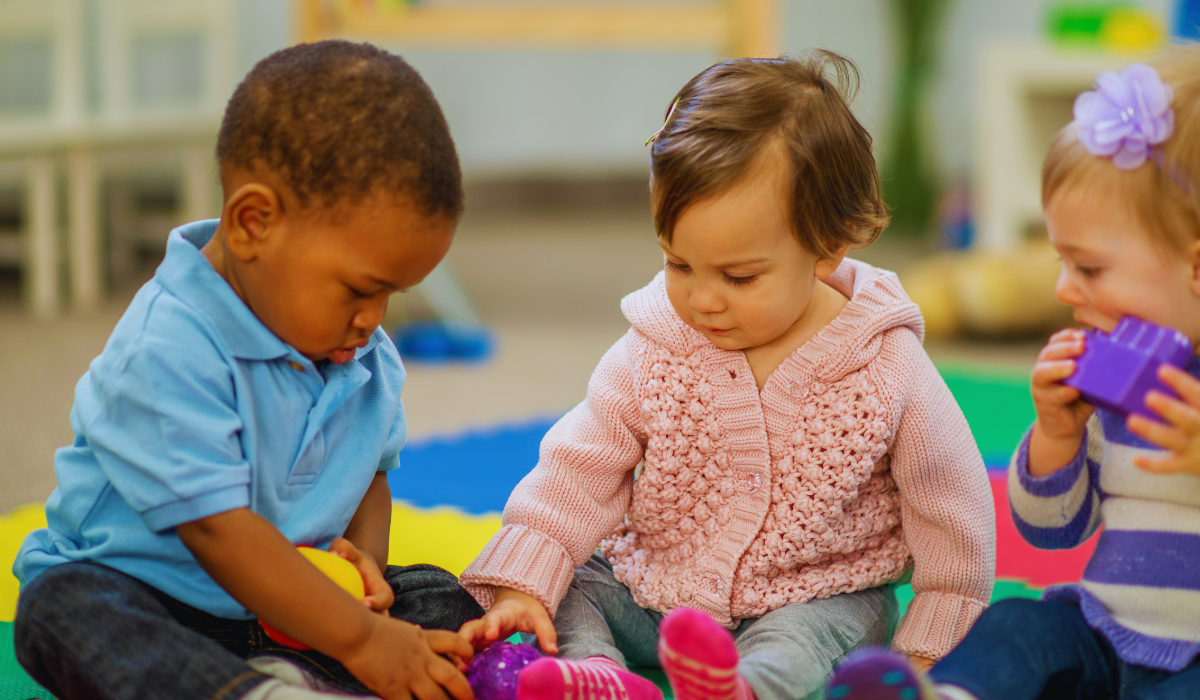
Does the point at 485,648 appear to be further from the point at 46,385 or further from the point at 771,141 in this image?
the point at 46,385

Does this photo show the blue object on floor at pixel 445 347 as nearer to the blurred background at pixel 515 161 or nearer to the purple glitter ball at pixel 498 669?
the blurred background at pixel 515 161

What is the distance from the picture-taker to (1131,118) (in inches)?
27.0

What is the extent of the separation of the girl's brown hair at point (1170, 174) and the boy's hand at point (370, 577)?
534 mm

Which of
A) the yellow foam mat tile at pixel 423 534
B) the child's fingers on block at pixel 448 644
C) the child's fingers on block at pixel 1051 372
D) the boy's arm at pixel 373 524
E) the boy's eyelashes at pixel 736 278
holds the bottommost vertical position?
the yellow foam mat tile at pixel 423 534

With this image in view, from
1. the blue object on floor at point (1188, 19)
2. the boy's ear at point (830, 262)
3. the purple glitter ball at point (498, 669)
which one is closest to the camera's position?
the purple glitter ball at point (498, 669)

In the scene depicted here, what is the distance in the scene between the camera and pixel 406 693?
0.74 meters

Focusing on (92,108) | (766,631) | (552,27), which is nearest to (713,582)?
(766,631)

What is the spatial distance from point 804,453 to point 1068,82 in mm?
1954

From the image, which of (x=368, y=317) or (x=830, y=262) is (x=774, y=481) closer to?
A: (x=830, y=262)

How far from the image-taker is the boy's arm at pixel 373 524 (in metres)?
0.87

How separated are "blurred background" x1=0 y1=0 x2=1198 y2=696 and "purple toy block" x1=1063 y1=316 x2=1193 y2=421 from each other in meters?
0.32

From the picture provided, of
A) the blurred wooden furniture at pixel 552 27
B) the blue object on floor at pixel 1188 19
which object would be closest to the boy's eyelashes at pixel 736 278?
the blue object on floor at pixel 1188 19

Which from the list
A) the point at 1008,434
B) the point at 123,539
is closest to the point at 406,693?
the point at 123,539

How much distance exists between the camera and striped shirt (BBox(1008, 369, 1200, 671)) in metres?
0.70
